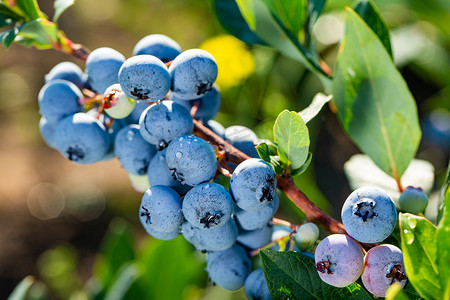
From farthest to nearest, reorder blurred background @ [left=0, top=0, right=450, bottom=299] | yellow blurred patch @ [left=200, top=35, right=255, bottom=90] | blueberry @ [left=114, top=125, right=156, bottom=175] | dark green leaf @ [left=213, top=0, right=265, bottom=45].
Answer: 1. yellow blurred patch @ [left=200, top=35, right=255, bottom=90]
2. blurred background @ [left=0, top=0, right=450, bottom=299]
3. dark green leaf @ [left=213, top=0, right=265, bottom=45]
4. blueberry @ [left=114, top=125, right=156, bottom=175]

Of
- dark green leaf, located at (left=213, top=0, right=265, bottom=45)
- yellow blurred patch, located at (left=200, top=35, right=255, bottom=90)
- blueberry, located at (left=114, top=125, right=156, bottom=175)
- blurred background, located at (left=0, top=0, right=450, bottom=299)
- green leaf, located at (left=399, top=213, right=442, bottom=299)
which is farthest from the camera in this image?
yellow blurred patch, located at (left=200, top=35, right=255, bottom=90)

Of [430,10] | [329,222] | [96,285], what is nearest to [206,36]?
[430,10]

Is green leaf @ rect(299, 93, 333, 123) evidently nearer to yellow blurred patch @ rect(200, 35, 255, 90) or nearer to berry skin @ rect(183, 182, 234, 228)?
berry skin @ rect(183, 182, 234, 228)

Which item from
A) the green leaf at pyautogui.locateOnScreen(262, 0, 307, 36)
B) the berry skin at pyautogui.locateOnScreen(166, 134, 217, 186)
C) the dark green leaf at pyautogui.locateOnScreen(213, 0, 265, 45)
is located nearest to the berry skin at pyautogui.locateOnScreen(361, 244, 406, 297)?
the berry skin at pyautogui.locateOnScreen(166, 134, 217, 186)

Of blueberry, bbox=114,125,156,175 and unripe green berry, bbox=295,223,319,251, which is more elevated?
blueberry, bbox=114,125,156,175

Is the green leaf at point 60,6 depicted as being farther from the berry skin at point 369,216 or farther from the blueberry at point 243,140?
the berry skin at point 369,216

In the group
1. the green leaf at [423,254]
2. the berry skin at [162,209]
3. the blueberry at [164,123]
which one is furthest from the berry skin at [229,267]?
the green leaf at [423,254]

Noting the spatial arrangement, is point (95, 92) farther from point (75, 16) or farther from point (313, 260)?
point (75, 16)

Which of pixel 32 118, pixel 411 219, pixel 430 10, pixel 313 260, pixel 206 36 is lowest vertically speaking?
pixel 32 118
